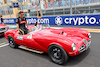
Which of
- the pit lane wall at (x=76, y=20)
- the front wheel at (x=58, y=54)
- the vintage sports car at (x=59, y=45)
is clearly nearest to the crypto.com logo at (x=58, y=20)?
the pit lane wall at (x=76, y=20)

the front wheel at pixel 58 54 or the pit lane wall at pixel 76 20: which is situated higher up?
the pit lane wall at pixel 76 20

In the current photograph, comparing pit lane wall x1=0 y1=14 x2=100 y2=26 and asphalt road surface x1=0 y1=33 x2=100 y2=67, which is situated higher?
pit lane wall x1=0 y1=14 x2=100 y2=26

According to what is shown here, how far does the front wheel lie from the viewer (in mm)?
2886

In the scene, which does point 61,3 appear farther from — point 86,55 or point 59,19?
point 86,55

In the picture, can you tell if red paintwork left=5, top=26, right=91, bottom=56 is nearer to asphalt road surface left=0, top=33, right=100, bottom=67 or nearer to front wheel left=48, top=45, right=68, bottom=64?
front wheel left=48, top=45, right=68, bottom=64

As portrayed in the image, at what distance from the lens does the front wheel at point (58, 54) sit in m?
2.89

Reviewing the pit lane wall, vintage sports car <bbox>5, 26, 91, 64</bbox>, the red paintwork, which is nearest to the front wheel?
vintage sports car <bbox>5, 26, 91, 64</bbox>

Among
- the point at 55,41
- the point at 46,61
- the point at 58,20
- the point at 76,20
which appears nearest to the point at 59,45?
the point at 55,41

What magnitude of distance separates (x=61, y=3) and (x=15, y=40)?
12.8 m

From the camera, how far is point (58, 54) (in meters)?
3.06

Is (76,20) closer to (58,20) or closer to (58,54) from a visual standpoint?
(58,20)

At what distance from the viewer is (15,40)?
460 centimetres

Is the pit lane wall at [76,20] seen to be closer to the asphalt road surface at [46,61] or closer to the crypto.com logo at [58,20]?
the crypto.com logo at [58,20]

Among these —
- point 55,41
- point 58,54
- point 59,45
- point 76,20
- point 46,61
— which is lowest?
point 46,61
